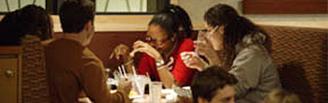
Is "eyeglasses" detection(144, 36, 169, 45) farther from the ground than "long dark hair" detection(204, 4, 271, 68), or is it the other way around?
"long dark hair" detection(204, 4, 271, 68)

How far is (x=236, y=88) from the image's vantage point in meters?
2.73

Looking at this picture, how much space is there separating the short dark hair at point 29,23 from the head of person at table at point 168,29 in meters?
0.67

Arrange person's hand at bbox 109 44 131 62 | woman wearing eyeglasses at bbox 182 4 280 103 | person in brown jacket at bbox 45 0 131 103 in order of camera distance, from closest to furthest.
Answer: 1. person in brown jacket at bbox 45 0 131 103
2. woman wearing eyeglasses at bbox 182 4 280 103
3. person's hand at bbox 109 44 131 62

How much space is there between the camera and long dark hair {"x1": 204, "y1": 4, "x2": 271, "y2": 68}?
9.49 ft

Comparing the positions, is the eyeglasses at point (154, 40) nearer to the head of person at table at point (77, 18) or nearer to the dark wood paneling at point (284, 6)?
the dark wood paneling at point (284, 6)

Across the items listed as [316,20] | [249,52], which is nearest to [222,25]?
[249,52]

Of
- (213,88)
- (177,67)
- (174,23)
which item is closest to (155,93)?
(177,67)

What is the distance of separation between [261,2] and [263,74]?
1719mm

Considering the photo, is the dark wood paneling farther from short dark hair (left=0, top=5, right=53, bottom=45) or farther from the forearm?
short dark hair (left=0, top=5, right=53, bottom=45)

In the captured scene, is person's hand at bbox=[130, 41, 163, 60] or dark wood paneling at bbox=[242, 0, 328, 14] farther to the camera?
dark wood paneling at bbox=[242, 0, 328, 14]

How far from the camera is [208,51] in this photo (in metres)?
3.17

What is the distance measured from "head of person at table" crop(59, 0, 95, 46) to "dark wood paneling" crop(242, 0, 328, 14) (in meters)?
2.31

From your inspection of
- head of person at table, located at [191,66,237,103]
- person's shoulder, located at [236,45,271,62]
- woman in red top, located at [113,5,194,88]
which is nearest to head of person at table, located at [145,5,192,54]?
woman in red top, located at [113,5,194,88]

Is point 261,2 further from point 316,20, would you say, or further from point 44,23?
point 44,23
